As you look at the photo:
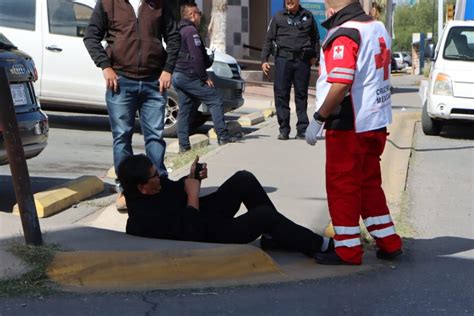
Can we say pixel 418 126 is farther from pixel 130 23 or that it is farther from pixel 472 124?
pixel 130 23

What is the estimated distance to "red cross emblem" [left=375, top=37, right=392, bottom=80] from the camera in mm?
5276

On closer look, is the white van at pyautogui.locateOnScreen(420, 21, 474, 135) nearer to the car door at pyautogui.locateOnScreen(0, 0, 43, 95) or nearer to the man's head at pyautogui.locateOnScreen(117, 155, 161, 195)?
the car door at pyautogui.locateOnScreen(0, 0, 43, 95)

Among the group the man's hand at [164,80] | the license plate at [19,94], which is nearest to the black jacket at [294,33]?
the man's hand at [164,80]

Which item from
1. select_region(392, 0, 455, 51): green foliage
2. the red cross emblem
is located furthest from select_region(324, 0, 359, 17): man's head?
select_region(392, 0, 455, 51): green foliage

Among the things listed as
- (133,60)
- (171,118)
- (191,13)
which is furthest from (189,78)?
(133,60)

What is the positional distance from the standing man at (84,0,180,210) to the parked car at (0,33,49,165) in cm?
77

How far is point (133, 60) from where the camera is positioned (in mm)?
6535

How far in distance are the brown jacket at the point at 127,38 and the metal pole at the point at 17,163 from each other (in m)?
1.57

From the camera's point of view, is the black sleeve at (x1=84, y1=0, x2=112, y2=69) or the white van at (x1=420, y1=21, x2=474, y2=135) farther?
the white van at (x1=420, y1=21, x2=474, y2=135)

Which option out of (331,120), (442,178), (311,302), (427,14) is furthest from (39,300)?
(427,14)

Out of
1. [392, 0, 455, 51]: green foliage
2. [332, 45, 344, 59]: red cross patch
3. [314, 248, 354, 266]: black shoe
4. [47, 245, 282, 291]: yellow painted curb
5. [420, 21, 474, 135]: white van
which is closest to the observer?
[47, 245, 282, 291]: yellow painted curb

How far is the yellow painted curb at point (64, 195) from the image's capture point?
6.78m

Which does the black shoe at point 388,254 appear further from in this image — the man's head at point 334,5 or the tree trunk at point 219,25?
the tree trunk at point 219,25

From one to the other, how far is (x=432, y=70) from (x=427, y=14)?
10096cm
